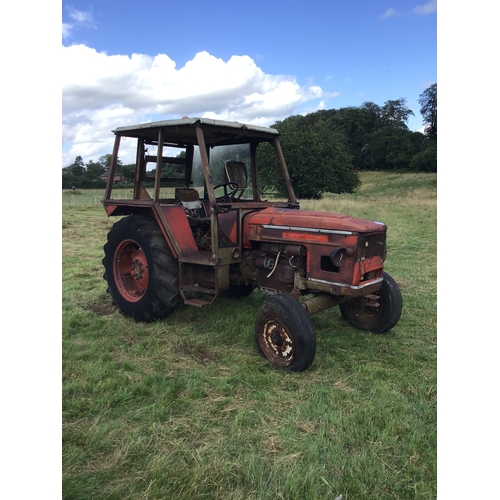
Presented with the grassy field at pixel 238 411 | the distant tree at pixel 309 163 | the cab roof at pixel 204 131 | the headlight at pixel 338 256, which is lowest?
the grassy field at pixel 238 411

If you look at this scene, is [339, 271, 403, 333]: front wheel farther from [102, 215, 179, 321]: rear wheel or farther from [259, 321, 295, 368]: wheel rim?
[102, 215, 179, 321]: rear wheel

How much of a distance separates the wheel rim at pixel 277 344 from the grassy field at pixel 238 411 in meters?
0.11

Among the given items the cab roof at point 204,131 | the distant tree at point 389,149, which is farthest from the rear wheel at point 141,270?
the distant tree at point 389,149

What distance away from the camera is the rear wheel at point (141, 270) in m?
4.24

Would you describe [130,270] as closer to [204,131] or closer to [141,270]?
[141,270]

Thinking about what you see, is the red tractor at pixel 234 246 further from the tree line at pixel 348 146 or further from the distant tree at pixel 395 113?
the distant tree at pixel 395 113

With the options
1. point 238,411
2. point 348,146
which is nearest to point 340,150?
point 348,146

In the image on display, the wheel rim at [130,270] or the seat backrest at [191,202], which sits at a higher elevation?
the seat backrest at [191,202]

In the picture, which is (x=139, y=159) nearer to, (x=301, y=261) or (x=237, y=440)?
(x=301, y=261)

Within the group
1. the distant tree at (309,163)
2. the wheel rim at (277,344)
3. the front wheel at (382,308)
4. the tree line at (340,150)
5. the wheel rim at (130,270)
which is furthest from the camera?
the distant tree at (309,163)

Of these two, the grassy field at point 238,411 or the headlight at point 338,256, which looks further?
the headlight at point 338,256

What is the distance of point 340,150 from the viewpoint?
29.6m

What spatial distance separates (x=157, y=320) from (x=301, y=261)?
1749 millimetres

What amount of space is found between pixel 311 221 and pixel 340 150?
1083 inches
